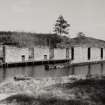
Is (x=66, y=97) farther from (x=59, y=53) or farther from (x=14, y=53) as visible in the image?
(x=59, y=53)

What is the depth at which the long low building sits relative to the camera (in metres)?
34.4

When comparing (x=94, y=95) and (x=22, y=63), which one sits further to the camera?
(x=22, y=63)

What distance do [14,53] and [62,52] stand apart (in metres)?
12.3

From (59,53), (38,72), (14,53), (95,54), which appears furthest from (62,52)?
(38,72)

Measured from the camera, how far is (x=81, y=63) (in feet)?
133

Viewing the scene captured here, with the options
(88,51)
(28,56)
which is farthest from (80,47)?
(28,56)

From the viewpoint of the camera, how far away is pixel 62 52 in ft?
140

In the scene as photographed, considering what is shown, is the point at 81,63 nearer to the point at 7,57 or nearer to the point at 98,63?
the point at 98,63

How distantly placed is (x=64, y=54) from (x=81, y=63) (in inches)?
183

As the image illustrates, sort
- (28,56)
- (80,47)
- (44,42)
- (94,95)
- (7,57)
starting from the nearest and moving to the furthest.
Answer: (94,95)
(7,57)
(28,56)
(80,47)
(44,42)

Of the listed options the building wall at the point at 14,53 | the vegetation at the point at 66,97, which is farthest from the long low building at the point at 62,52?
the vegetation at the point at 66,97

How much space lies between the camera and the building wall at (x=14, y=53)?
3394cm

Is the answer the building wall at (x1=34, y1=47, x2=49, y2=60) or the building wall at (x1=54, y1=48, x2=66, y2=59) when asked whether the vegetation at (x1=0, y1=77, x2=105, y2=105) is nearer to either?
the building wall at (x1=34, y1=47, x2=49, y2=60)

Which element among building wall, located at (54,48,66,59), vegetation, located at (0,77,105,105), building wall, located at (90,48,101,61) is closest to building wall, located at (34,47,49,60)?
building wall, located at (54,48,66,59)
